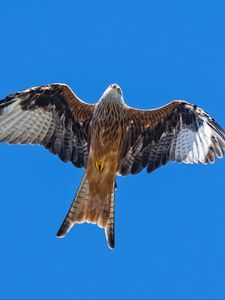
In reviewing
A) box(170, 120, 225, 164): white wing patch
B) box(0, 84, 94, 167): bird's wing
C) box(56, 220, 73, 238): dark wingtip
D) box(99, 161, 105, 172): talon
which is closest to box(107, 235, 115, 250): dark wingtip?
box(56, 220, 73, 238): dark wingtip

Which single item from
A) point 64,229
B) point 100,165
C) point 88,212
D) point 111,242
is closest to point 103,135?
point 100,165

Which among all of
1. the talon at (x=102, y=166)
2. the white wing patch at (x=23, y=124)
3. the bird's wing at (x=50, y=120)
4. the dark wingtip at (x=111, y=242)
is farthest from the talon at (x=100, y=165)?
the dark wingtip at (x=111, y=242)

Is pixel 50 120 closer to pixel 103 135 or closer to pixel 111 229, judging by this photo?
pixel 103 135

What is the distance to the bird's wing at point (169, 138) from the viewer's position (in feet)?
61.4

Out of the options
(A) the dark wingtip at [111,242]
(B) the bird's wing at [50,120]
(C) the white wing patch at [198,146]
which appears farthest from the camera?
(B) the bird's wing at [50,120]

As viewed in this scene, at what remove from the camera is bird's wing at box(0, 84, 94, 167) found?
1877 cm

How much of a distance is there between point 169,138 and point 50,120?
2.49m

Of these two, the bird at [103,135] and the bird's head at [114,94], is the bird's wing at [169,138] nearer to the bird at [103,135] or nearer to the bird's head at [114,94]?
the bird at [103,135]

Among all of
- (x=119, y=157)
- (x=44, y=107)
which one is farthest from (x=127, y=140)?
(x=44, y=107)

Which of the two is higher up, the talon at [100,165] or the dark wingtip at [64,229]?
the talon at [100,165]

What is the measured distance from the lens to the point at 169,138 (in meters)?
19.2

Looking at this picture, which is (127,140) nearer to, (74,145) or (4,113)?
(74,145)

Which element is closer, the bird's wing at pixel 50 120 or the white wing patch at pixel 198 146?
the white wing patch at pixel 198 146

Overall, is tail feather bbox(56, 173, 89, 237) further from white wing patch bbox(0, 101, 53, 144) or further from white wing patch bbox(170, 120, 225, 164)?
white wing patch bbox(170, 120, 225, 164)
